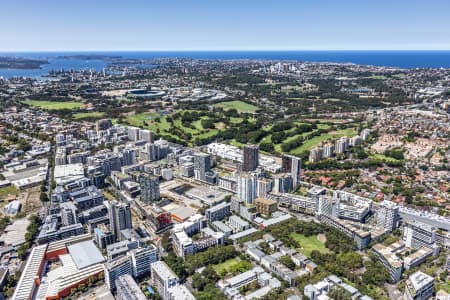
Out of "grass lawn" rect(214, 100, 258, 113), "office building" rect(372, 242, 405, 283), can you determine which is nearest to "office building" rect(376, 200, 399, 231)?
"office building" rect(372, 242, 405, 283)

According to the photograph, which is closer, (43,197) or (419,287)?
(419,287)

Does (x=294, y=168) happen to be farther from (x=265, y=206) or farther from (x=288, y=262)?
(x=288, y=262)

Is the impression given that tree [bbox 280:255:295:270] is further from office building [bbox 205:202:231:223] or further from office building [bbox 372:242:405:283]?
office building [bbox 205:202:231:223]

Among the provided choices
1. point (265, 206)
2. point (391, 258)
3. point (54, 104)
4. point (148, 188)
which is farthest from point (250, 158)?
point (54, 104)

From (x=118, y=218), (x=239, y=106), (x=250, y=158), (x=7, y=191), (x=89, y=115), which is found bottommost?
(x=7, y=191)

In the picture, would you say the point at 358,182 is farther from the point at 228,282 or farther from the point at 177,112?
the point at 177,112

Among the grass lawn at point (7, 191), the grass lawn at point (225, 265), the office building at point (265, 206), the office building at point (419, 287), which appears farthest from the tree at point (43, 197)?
the office building at point (419, 287)
